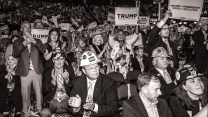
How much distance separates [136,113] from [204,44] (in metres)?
6.35

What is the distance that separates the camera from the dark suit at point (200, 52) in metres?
9.26

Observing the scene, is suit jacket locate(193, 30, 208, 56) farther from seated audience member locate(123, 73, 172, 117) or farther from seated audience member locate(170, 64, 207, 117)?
seated audience member locate(123, 73, 172, 117)

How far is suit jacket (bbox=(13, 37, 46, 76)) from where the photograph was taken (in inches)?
263

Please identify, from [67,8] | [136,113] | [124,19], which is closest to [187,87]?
[136,113]

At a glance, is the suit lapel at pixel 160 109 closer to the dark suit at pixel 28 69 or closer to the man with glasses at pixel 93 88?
the man with glasses at pixel 93 88

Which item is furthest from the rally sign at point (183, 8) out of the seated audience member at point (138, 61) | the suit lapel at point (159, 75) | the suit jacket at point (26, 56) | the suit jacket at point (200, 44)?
the suit jacket at point (26, 56)

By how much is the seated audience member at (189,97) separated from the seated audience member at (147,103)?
25cm

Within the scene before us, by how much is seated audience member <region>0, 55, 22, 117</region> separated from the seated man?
106cm

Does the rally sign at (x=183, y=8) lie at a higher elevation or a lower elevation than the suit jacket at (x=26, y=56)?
higher

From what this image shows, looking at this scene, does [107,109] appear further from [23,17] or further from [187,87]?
[23,17]

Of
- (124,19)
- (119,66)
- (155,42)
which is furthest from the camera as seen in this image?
(124,19)

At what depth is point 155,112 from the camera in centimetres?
370

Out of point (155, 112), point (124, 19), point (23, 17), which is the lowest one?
point (155, 112)

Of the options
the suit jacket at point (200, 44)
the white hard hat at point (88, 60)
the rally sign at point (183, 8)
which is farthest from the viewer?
the suit jacket at point (200, 44)
